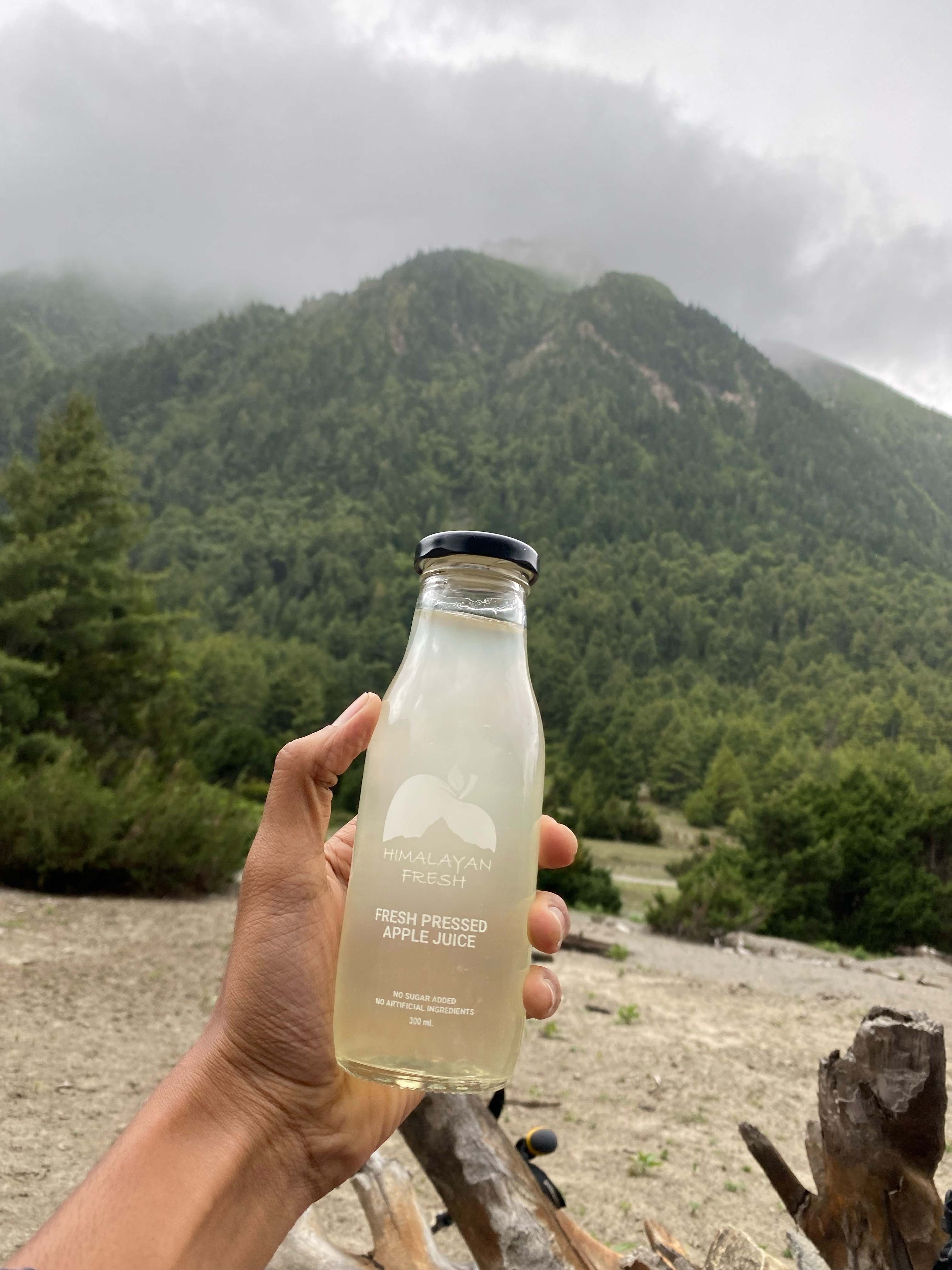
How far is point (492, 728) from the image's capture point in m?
1.46

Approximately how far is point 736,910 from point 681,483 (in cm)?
10481

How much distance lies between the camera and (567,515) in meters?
107

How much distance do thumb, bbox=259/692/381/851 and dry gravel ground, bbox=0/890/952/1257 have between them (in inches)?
120

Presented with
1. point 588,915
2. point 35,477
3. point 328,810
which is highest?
point 35,477

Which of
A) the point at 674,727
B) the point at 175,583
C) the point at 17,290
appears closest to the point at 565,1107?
the point at 674,727

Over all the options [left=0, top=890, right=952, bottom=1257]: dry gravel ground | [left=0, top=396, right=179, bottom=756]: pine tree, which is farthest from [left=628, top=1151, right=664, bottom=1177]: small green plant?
[left=0, top=396, right=179, bottom=756]: pine tree

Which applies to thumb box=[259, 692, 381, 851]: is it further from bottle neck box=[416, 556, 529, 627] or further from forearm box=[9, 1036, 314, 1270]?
forearm box=[9, 1036, 314, 1270]

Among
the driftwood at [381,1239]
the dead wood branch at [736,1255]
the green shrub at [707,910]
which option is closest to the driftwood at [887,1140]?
the dead wood branch at [736,1255]

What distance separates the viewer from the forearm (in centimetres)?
135

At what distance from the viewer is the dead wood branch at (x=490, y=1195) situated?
2.74 metres

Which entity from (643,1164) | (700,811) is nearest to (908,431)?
(700,811)

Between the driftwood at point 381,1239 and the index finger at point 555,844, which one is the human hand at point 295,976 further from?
the driftwood at point 381,1239

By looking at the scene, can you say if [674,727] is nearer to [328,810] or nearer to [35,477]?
[35,477]

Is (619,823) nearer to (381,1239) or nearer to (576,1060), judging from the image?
(576,1060)
